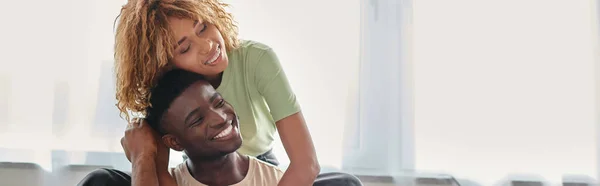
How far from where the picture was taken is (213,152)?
1089mm

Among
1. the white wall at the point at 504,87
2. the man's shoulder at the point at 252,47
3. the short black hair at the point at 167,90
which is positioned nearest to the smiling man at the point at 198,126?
the short black hair at the point at 167,90

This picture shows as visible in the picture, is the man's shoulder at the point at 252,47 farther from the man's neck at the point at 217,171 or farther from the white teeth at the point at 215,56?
the man's neck at the point at 217,171

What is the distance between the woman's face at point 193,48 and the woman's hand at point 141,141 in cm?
13

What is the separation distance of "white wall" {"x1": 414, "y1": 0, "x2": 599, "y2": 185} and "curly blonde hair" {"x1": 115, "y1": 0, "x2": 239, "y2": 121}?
0.75 m

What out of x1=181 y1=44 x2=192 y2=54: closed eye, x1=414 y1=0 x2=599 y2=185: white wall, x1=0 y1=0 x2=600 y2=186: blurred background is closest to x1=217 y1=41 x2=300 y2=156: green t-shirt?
x1=181 y1=44 x2=192 y2=54: closed eye

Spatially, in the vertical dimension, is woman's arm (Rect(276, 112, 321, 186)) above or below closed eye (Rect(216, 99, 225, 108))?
below

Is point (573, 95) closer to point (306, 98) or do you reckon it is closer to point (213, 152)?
point (306, 98)

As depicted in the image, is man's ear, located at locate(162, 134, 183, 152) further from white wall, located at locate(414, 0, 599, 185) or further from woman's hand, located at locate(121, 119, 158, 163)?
white wall, located at locate(414, 0, 599, 185)

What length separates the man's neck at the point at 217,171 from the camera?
3.65 feet

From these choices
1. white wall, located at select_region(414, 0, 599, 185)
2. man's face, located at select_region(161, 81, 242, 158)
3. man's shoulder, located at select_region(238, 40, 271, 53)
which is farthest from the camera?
white wall, located at select_region(414, 0, 599, 185)

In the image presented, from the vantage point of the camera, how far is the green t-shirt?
44.9 inches

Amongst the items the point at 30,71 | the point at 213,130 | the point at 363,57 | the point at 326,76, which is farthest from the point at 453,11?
Answer: the point at 30,71

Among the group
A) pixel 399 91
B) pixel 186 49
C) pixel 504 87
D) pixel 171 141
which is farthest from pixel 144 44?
pixel 504 87

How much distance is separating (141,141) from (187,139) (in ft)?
0.30
